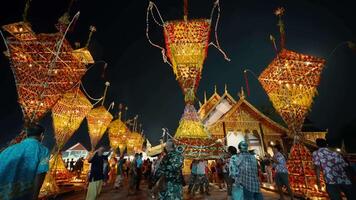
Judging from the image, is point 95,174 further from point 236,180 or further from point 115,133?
point 115,133

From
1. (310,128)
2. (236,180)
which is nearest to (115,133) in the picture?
(236,180)

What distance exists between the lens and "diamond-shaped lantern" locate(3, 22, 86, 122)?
6762 millimetres

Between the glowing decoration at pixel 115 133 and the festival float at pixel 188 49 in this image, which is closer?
the festival float at pixel 188 49

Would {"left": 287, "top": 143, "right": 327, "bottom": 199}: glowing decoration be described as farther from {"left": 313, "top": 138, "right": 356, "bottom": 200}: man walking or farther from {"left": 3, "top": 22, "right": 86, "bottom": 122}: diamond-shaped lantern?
{"left": 3, "top": 22, "right": 86, "bottom": 122}: diamond-shaped lantern

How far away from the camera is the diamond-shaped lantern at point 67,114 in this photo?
9578 mm

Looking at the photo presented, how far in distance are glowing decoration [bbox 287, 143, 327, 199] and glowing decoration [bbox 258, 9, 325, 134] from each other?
0.81 metres

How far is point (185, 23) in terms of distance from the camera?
7.59m

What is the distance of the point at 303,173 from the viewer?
675cm

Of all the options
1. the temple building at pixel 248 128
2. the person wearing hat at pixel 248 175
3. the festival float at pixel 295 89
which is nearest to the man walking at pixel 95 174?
the person wearing hat at pixel 248 175

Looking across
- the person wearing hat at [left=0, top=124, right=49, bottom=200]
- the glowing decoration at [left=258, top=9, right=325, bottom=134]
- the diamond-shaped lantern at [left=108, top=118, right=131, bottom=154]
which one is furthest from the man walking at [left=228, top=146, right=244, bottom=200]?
the diamond-shaped lantern at [left=108, top=118, right=131, bottom=154]

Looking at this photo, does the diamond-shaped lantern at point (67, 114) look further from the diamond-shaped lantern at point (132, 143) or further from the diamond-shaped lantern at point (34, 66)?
the diamond-shaped lantern at point (132, 143)

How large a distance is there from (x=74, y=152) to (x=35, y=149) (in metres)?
44.8

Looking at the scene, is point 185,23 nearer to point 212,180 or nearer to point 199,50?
point 199,50

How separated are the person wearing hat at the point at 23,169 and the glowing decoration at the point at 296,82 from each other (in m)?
8.13
